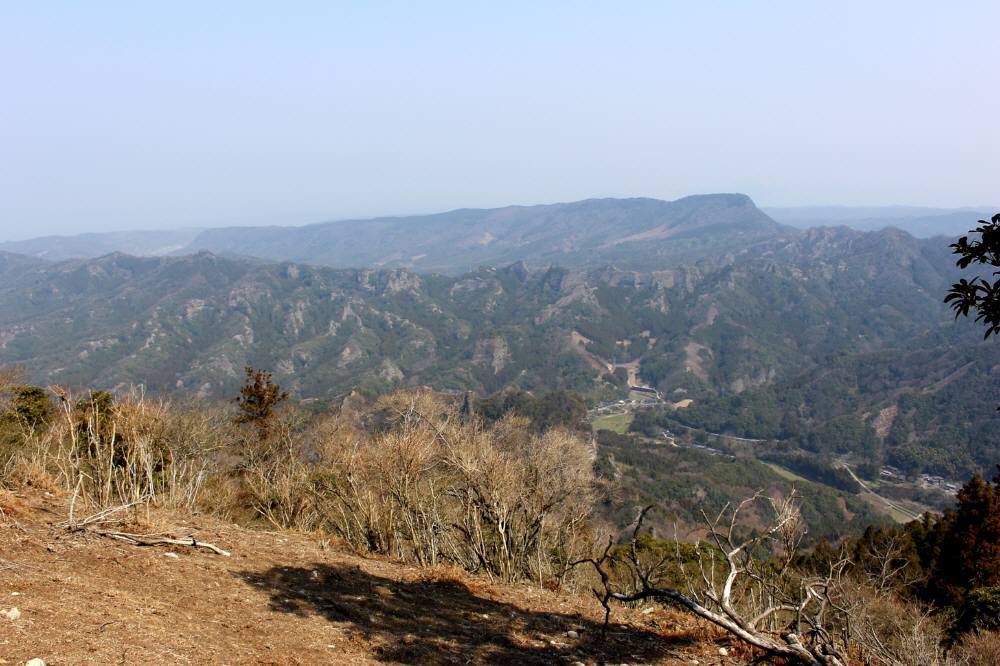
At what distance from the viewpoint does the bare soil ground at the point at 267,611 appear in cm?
654

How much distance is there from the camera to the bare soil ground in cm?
654

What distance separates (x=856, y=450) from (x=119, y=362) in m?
206

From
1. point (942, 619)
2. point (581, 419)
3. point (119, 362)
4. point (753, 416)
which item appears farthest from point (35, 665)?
point (119, 362)

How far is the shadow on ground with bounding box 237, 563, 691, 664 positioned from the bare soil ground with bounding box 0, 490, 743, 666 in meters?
0.03

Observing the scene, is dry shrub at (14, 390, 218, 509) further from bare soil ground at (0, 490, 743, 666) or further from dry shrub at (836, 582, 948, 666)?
dry shrub at (836, 582, 948, 666)

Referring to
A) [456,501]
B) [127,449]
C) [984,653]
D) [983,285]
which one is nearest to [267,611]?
[983,285]

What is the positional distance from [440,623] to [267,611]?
8.17ft

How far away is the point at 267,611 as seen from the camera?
8.30 meters

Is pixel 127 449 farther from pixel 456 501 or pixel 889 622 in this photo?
pixel 889 622

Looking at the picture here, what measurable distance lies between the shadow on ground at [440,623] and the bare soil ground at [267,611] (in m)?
0.03

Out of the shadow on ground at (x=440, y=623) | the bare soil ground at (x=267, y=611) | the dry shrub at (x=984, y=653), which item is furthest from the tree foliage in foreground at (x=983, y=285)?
the dry shrub at (x=984, y=653)

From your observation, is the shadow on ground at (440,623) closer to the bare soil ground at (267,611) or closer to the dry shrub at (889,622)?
the bare soil ground at (267,611)

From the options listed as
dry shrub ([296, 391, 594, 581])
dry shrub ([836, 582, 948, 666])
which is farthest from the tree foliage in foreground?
dry shrub ([296, 391, 594, 581])

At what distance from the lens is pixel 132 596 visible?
24.8ft
